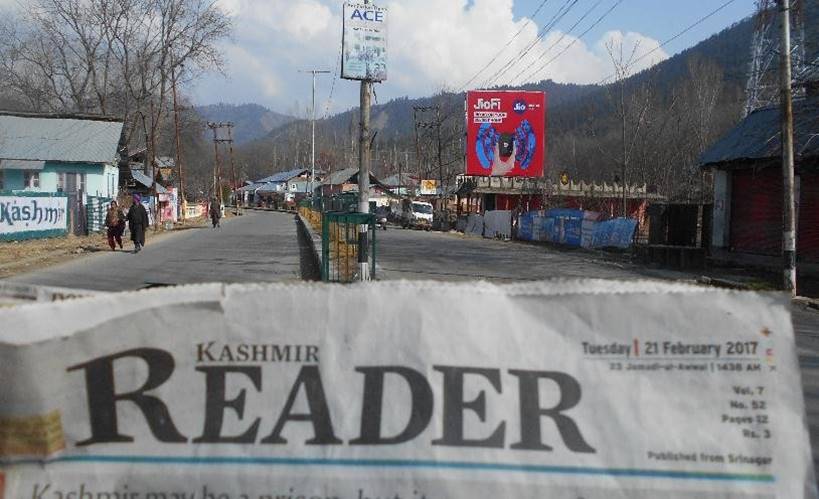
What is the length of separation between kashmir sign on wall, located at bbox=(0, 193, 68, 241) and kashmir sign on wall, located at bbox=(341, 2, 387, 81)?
14492 mm

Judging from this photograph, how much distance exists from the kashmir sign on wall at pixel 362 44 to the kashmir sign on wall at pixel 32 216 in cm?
1449

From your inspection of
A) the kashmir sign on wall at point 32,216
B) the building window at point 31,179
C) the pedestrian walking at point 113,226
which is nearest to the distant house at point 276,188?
the building window at point 31,179

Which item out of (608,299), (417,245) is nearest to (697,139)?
(417,245)

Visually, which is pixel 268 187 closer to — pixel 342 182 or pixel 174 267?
pixel 342 182

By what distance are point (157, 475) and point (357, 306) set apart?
0.85 m

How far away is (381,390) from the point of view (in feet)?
8.31

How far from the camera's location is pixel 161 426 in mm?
2543

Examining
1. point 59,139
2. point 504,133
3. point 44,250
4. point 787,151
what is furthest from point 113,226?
point 504,133

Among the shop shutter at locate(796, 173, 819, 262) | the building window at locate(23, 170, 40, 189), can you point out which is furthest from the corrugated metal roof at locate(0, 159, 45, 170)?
the shop shutter at locate(796, 173, 819, 262)

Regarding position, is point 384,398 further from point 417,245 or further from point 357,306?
point 417,245

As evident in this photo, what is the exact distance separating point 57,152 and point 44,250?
21926 mm

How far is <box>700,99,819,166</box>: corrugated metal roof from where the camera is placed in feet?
69.9

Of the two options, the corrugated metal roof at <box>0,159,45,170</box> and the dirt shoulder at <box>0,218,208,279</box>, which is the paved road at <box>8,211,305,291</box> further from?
the corrugated metal roof at <box>0,159,45,170</box>

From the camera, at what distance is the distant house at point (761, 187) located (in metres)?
22.0
